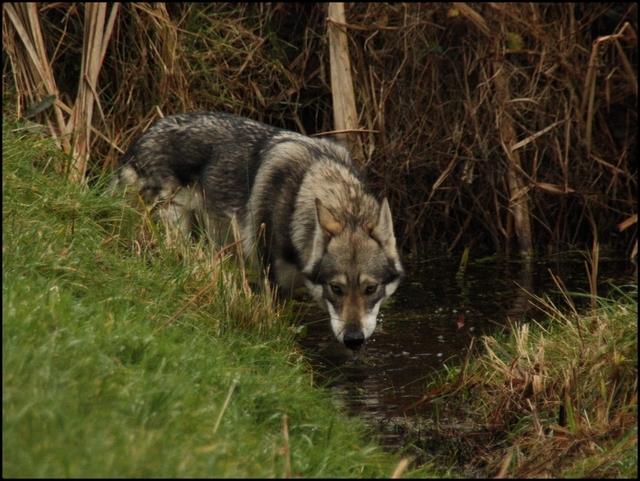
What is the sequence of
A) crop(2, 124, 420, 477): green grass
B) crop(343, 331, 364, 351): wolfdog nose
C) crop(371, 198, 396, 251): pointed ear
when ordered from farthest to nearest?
crop(371, 198, 396, 251): pointed ear
crop(343, 331, 364, 351): wolfdog nose
crop(2, 124, 420, 477): green grass

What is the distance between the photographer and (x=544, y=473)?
398cm

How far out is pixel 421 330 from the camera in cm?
711

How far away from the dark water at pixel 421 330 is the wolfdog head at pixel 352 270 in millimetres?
244

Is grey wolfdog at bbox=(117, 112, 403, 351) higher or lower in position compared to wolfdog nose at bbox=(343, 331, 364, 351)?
higher

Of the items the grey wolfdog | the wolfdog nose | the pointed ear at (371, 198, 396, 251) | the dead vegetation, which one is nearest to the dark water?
the wolfdog nose

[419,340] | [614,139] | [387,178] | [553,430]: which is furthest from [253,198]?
[614,139]

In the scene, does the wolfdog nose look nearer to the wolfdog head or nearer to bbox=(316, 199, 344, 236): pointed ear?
the wolfdog head

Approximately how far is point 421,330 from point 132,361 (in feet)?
12.0

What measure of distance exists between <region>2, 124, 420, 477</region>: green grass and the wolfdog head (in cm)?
43

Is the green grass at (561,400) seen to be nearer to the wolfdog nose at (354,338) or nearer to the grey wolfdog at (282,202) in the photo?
the wolfdog nose at (354,338)

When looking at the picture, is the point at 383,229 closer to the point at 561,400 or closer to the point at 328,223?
the point at 328,223

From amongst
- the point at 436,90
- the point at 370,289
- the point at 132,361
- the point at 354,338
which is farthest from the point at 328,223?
the point at 436,90

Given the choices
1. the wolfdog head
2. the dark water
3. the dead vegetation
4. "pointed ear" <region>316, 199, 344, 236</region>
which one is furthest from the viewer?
the dead vegetation

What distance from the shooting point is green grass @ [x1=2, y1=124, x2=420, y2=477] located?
287cm
